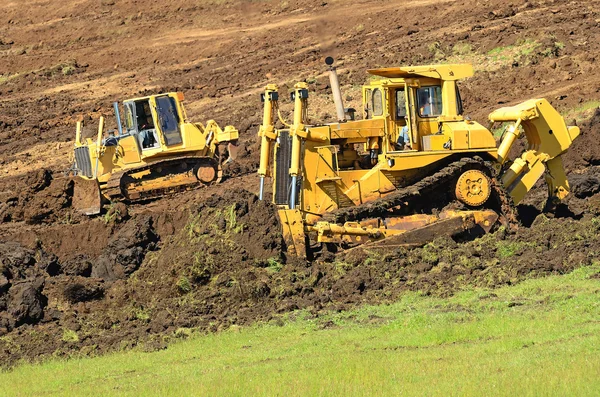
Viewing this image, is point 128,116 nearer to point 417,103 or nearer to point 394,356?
point 417,103

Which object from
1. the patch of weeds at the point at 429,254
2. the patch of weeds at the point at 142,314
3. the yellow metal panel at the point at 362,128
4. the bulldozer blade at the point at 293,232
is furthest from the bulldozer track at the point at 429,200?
the patch of weeds at the point at 142,314

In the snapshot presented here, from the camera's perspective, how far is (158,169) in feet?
90.6

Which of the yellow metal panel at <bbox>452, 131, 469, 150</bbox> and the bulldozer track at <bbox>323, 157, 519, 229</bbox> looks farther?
the yellow metal panel at <bbox>452, 131, 469, 150</bbox>

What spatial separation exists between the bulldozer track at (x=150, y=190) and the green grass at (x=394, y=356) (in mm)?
10845

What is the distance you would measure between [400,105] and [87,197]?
855 cm

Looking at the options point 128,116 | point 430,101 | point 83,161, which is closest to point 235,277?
point 430,101

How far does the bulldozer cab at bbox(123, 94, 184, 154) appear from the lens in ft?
89.8

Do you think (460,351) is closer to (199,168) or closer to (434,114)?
(434,114)

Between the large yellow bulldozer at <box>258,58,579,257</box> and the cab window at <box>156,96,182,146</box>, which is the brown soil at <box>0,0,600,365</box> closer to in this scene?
the large yellow bulldozer at <box>258,58,579,257</box>

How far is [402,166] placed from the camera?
19891 millimetres

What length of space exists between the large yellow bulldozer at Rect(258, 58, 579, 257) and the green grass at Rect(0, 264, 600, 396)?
269 cm

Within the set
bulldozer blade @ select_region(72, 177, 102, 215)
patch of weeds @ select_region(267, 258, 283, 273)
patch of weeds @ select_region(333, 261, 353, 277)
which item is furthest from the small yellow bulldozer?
patch of weeds @ select_region(333, 261, 353, 277)

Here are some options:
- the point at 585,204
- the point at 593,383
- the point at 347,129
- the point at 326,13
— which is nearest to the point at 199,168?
the point at 347,129

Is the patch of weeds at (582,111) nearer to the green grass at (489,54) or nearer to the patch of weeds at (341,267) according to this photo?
the green grass at (489,54)
